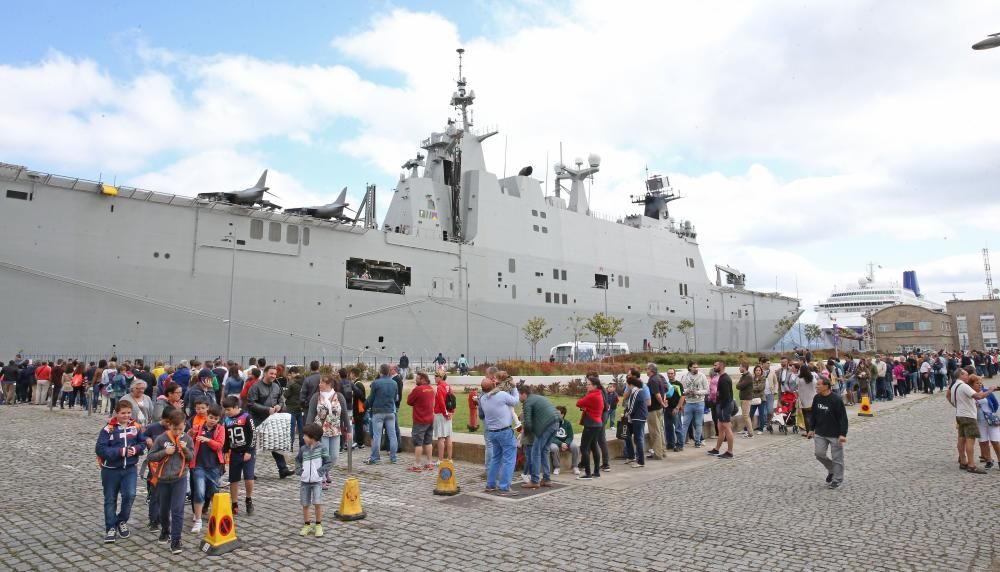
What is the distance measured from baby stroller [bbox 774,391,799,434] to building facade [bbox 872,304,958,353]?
47.7m

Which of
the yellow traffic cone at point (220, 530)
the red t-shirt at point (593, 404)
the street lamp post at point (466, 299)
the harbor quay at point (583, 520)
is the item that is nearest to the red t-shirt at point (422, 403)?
the harbor quay at point (583, 520)

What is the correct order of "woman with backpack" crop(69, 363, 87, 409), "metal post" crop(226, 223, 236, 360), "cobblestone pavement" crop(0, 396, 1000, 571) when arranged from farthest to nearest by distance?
"metal post" crop(226, 223, 236, 360) < "woman with backpack" crop(69, 363, 87, 409) < "cobblestone pavement" crop(0, 396, 1000, 571)

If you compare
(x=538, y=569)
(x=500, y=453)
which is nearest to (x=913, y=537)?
(x=538, y=569)

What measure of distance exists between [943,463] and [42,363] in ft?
87.5

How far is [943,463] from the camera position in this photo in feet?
31.8

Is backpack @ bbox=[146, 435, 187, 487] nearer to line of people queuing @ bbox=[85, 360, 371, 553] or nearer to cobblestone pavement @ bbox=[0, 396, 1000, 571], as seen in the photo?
line of people queuing @ bbox=[85, 360, 371, 553]

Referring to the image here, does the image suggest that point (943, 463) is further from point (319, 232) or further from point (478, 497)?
point (319, 232)

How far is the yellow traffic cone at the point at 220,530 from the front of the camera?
217 inches

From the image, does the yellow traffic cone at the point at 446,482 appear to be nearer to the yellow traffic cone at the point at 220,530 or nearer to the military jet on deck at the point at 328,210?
the yellow traffic cone at the point at 220,530

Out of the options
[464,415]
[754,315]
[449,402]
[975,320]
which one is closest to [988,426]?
[449,402]

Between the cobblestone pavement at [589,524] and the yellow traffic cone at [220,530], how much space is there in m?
0.14

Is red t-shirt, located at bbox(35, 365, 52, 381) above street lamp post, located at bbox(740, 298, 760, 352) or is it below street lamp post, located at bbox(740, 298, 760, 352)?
below

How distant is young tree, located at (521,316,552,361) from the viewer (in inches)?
1407

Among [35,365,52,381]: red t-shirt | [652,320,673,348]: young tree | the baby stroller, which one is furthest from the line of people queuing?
[652,320,673,348]: young tree
